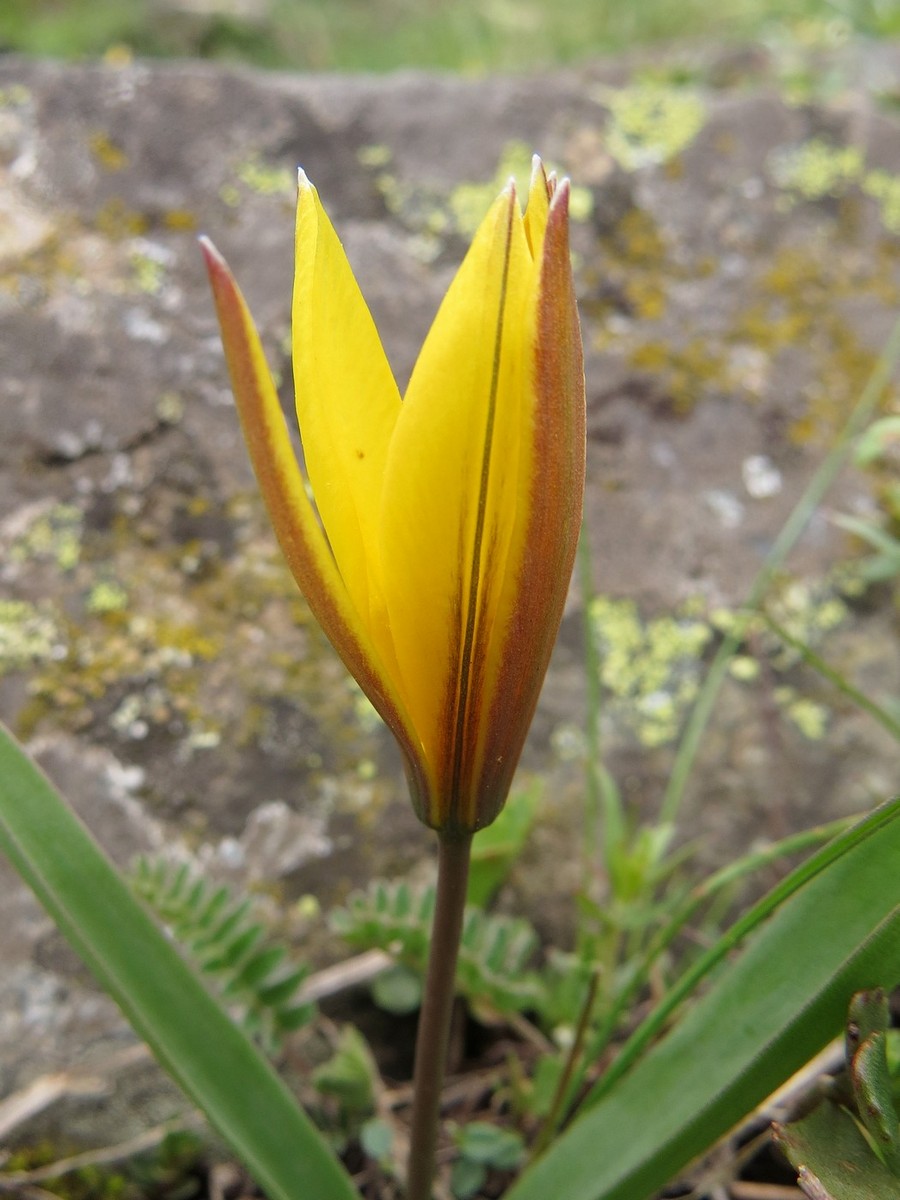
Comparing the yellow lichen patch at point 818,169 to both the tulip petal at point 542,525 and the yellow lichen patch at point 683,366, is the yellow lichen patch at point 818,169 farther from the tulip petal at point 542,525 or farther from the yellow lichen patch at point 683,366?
the tulip petal at point 542,525

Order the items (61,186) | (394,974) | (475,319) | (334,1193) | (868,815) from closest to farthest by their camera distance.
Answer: (475,319) < (868,815) < (334,1193) < (394,974) < (61,186)

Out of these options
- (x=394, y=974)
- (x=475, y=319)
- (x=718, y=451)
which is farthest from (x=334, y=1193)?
(x=718, y=451)

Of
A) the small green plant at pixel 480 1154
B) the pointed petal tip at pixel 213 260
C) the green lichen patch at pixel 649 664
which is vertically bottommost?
the small green plant at pixel 480 1154

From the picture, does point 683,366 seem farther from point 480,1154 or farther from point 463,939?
point 480,1154

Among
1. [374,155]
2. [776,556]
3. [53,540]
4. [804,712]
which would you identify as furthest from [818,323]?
[53,540]

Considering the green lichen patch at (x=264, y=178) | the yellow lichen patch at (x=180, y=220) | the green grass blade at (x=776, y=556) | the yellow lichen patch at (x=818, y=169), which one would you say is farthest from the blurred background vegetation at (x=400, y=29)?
the yellow lichen patch at (x=180, y=220)

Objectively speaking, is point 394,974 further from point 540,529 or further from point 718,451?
point 718,451
